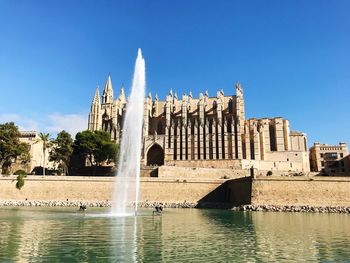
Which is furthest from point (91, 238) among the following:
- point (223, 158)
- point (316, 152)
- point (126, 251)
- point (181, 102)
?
point (316, 152)

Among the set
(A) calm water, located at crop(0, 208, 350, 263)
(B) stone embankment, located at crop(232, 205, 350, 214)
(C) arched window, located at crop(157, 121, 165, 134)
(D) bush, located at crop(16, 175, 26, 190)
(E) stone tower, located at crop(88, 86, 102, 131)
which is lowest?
(A) calm water, located at crop(0, 208, 350, 263)

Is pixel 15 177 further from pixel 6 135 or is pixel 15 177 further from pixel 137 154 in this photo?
pixel 137 154

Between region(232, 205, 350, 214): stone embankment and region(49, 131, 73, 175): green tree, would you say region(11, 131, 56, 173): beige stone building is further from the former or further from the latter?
region(232, 205, 350, 214): stone embankment

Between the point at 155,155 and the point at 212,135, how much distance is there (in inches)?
460

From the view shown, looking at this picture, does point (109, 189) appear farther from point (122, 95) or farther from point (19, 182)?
point (122, 95)

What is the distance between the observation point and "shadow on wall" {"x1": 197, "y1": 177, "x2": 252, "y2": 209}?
115ft

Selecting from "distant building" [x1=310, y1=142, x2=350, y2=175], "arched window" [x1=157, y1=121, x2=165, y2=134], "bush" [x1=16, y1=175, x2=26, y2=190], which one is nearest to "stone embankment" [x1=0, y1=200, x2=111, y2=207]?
"bush" [x1=16, y1=175, x2=26, y2=190]

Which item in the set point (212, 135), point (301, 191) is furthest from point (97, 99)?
point (301, 191)

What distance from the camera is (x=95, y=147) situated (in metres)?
53.3

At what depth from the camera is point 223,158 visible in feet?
185

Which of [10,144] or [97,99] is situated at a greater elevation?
[97,99]

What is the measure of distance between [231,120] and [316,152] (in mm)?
21421

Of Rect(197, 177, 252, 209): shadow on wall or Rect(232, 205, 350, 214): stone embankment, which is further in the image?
Rect(197, 177, 252, 209): shadow on wall

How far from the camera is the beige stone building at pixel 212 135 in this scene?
56.4 metres
